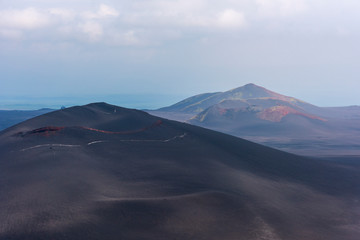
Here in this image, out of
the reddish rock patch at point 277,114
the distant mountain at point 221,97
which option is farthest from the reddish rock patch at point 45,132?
the distant mountain at point 221,97

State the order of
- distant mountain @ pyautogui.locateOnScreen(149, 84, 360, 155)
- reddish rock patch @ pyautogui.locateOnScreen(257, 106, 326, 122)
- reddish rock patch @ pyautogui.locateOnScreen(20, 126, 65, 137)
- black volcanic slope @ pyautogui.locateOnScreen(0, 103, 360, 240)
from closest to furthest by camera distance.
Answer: black volcanic slope @ pyautogui.locateOnScreen(0, 103, 360, 240)
reddish rock patch @ pyautogui.locateOnScreen(20, 126, 65, 137)
distant mountain @ pyautogui.locateOnScreen(149, 84, 360, 155)
reddish rock patch @ pyautogui.locateOnScreen(257, 106, 326, 122)

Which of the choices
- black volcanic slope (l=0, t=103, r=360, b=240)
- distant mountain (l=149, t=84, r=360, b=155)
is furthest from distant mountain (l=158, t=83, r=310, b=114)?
black volcanic slope (l=0, t=103, r=360, b=240)

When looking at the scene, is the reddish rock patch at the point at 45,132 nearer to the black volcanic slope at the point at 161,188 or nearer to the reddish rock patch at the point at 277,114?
the black volcanic slope at the point at 161,188

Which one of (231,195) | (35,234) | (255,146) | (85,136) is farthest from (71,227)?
(255,146)

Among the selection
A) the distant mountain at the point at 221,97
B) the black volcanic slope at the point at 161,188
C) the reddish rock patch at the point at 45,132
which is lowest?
the black volcanic slope at the point at 161,188

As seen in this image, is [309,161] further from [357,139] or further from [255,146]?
[357,139]

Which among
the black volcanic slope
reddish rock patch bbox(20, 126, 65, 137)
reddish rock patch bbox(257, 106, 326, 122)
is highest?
reddish rock patch bbox(257, 106, 326, 122)

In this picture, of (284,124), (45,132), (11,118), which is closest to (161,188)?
(45,132)

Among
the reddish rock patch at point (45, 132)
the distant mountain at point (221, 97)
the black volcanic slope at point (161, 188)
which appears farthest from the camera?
the distant mountain at point (221, 97)

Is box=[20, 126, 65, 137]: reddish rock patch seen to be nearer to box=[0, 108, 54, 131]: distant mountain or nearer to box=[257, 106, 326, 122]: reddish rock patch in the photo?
box=[0, 108, 54, 131]: distant mountain
